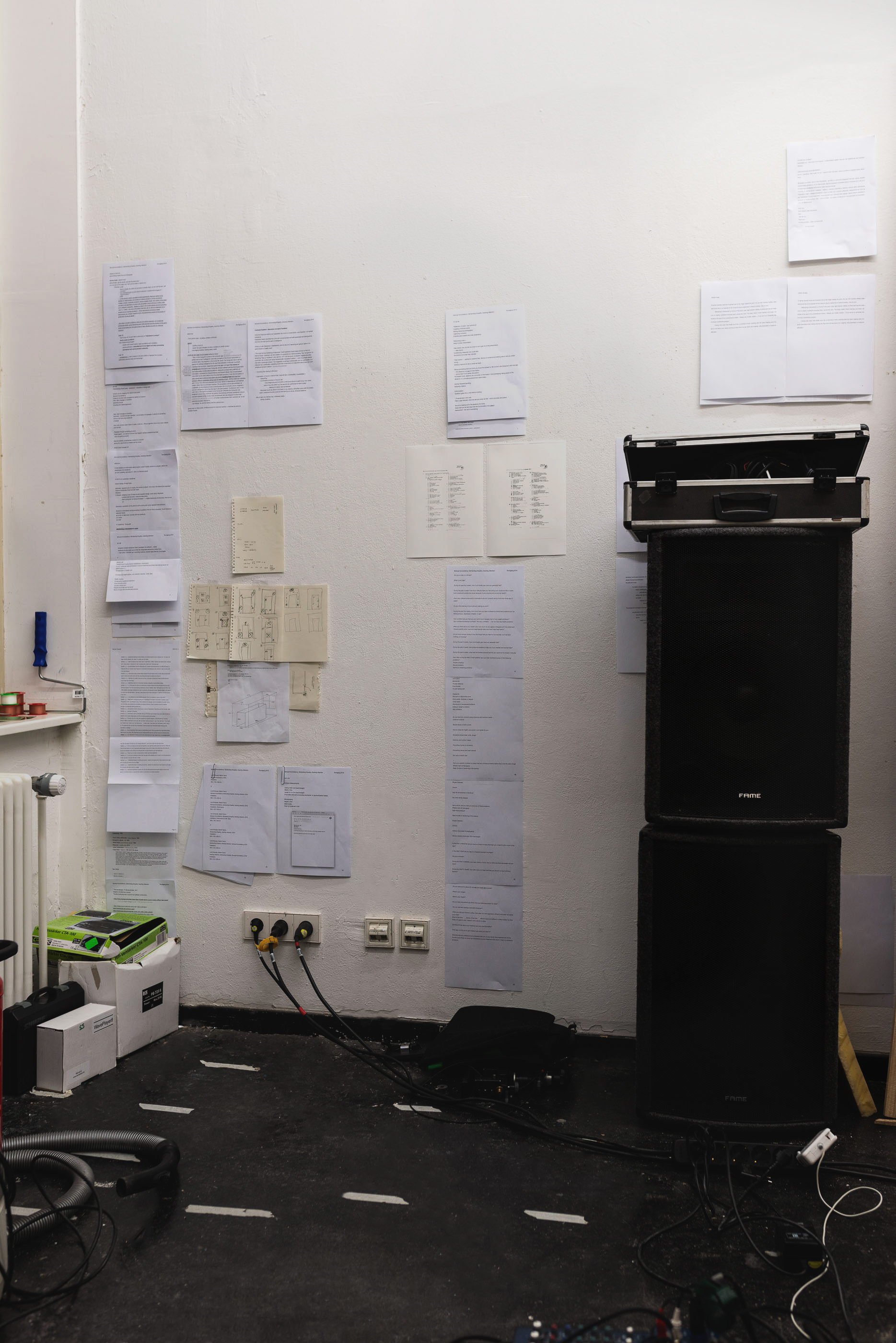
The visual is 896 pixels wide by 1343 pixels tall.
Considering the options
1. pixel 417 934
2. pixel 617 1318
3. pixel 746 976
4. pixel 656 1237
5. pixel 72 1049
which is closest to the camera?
pixel 617 1318

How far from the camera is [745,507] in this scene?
154 centimetres

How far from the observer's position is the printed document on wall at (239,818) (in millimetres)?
2133

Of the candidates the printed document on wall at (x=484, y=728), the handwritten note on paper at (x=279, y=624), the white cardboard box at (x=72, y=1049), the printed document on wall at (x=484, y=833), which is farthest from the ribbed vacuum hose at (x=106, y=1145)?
the handwritten note on paper at (x=279, y=624)

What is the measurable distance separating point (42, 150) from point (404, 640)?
1511mm

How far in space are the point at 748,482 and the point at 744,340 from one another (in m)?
0.53

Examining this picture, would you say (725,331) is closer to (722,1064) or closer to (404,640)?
(404,640)

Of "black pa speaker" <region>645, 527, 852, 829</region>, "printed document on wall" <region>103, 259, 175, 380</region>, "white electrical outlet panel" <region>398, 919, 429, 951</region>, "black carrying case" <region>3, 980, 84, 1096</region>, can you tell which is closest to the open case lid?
"black pa speaker" <region>645, 527, 852, 829</region>

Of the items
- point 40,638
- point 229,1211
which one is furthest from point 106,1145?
point 40,638

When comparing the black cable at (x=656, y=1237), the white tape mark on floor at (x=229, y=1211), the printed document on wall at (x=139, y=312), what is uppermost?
the printed document on wall at (x=139, y=312)

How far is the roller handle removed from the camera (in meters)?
2.18

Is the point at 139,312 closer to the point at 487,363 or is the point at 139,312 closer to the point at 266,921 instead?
the point at 487,363

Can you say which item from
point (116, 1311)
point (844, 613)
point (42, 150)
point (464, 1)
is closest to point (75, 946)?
point (116, 1311)

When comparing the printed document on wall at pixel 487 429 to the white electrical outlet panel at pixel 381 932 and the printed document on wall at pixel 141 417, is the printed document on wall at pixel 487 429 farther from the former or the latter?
the white electrical outlet panel at pixel 381 932

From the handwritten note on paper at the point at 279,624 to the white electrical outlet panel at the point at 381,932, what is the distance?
63cm
